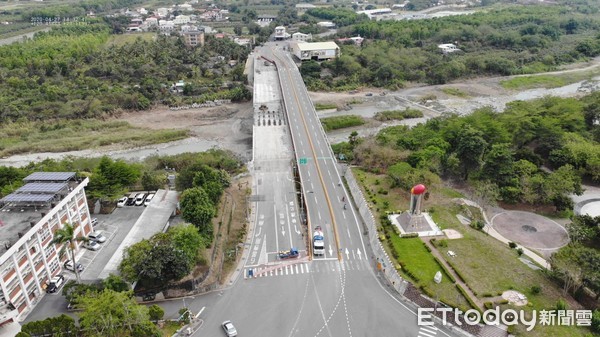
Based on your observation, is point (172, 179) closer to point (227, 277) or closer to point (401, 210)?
point (227, 277)

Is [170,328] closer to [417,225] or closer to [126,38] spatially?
[417,225]

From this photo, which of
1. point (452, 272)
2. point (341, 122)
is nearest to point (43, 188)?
point (452, 272)

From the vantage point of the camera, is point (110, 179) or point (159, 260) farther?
point (110, 179)

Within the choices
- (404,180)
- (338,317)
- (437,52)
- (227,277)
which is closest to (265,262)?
(227,277)

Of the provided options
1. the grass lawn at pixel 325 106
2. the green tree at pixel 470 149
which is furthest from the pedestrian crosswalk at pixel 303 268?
the grass lawn at pixel 325 106

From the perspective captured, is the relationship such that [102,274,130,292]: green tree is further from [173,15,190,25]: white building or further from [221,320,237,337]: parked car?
[173,15,190,25]: white building
